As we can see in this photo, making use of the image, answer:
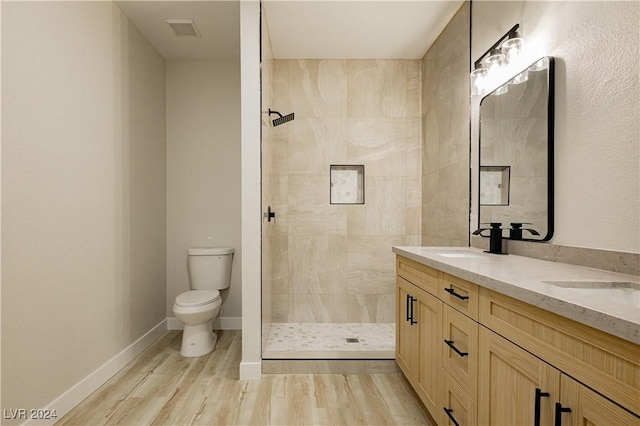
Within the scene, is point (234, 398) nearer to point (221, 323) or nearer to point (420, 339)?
point (420, 339)

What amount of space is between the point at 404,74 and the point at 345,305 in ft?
7.40

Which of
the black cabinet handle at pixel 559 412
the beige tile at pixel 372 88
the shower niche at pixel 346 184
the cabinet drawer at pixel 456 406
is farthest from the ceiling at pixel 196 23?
the black cabinet handle at pixel 559 412

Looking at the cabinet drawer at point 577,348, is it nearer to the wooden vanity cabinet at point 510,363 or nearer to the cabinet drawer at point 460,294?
the wooden vanity cabinet at point 510,363

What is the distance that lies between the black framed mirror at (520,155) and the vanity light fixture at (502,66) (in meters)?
0.01

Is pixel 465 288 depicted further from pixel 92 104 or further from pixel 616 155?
pixel 92 104

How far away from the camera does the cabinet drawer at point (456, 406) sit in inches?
51.4

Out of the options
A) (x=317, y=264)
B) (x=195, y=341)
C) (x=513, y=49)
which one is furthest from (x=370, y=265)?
(x=513, y=49)

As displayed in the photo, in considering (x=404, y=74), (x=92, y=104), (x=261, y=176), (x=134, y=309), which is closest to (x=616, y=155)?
(x=261, y=176)

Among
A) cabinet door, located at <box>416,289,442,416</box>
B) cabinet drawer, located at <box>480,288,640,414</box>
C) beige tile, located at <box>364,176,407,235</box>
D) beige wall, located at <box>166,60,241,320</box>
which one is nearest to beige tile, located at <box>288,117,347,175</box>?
beige tile, located at <box>364,176,407,235</box>

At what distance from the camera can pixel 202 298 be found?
9.03 ft

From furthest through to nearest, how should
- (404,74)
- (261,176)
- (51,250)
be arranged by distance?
(404,74) < (261,176) < (51,250)

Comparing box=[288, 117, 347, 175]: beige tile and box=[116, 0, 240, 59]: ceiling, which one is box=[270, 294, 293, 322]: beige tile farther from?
box=[116, 0, 240, 59]: ceiling

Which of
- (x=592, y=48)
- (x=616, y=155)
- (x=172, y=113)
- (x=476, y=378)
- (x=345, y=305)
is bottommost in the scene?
(x=345, y=305)

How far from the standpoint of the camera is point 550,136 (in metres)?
1.57
